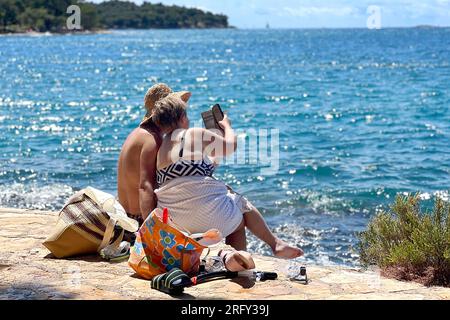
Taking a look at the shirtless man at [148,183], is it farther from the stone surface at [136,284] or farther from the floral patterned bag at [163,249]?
the floral patterned bag at [163,249]

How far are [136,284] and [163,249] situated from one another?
29cm

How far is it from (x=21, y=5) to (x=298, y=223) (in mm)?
99292

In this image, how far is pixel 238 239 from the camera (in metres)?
5.15

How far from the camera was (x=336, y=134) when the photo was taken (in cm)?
1709

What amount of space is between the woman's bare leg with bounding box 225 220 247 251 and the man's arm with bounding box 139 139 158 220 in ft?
1.95

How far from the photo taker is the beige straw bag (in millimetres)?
5234

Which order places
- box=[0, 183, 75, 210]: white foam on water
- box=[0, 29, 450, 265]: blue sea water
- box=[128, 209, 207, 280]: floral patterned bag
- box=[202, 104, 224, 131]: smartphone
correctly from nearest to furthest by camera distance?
box=[128, 209, 207, 280]: floral patterned bag, box=[202, 104, 224, 131]: smartphone, box=[0, 183, 75, 210]: white foam on water, box=[0, 29, 450, 265]: blue sea water

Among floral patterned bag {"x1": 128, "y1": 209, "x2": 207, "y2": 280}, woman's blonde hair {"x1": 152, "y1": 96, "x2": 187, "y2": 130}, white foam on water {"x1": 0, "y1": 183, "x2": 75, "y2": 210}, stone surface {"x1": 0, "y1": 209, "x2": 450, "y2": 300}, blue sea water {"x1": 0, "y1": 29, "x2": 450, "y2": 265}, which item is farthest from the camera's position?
blue sea water {"x1": 0, "y1": 29, "x2": 450, "y2": 265}

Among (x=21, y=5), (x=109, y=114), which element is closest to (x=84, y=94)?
(x=109, y=114)

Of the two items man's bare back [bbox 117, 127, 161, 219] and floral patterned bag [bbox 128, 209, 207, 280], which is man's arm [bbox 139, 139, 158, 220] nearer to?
man's bare back [bbox 117, 127, 161, 219]

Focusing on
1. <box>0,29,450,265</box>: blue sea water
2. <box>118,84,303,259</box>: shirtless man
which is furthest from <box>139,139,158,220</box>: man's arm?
<box>0,29,450,265</box>: blue sea water

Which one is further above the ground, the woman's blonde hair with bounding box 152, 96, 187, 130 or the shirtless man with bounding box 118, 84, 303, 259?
the woman's blonde hair with bounding box 152, 96, 187, 130

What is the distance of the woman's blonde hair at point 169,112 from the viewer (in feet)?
15.9

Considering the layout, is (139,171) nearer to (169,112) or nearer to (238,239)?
(169,112)
